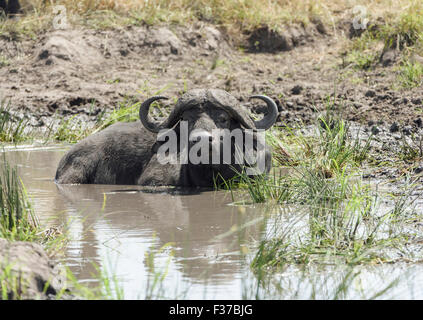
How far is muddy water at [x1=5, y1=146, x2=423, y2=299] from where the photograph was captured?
3.95 meters

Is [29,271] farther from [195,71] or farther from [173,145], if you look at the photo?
[195,71]

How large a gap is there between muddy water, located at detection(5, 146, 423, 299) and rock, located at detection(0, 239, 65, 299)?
1.12ft

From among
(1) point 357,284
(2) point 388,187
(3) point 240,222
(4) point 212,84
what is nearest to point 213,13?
(4) point 212,84

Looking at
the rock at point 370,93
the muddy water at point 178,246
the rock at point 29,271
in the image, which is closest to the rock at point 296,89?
the rock at point 370,93

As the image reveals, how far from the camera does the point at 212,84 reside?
12711 millimetres

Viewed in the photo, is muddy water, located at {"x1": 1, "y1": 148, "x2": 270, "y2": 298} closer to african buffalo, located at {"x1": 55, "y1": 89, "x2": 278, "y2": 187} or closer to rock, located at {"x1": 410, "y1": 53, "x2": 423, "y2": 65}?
african buffalo, located at {"x1": 55, "y1": 89, "x2": 278, "y2": 187}

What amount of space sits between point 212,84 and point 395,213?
25.4 feet

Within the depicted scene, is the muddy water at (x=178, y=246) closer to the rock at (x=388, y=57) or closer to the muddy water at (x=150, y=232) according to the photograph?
the muddy water at (x=150, y=232)

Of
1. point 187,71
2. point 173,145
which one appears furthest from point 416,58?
point 173,145

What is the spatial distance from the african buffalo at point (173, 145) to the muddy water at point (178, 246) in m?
0.27

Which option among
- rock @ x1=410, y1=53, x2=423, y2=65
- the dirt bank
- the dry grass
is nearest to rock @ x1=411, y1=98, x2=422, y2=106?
the dirt bank

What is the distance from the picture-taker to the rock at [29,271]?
3.53 meters
